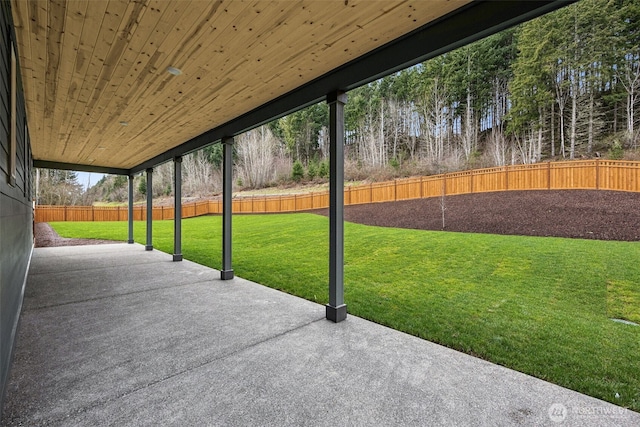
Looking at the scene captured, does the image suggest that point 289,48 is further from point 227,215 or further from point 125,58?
point 227,215

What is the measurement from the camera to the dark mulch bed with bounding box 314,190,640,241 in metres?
7.16

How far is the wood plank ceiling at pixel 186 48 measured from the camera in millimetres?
1956

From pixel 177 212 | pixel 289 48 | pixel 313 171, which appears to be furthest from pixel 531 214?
pixel 313 171

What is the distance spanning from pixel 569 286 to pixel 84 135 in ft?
26.4

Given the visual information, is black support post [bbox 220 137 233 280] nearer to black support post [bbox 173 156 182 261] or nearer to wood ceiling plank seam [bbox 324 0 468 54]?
black support post [bbox 173 156 182 261]

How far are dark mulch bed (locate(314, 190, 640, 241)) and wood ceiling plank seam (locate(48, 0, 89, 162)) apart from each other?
8.84m

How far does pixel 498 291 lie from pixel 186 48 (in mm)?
4618

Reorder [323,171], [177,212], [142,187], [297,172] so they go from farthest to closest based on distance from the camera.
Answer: [142,187]
[297,172]
[323,171]
[177,212]

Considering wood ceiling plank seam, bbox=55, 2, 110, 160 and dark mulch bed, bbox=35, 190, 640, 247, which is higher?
wood ceiling plank seam, bbox=55, 2, 110, 160

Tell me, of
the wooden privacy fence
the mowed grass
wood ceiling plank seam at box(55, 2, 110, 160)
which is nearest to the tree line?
the wooden privacy fence

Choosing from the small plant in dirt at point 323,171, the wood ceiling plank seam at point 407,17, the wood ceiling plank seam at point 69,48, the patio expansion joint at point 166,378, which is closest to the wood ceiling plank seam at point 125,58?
the wood ceiling plank seam at point 69,48

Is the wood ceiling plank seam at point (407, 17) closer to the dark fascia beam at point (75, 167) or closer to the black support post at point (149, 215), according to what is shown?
the black support post at point (149, 215)

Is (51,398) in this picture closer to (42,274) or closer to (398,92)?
(42,274)

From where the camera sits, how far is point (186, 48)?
245 centimetres
